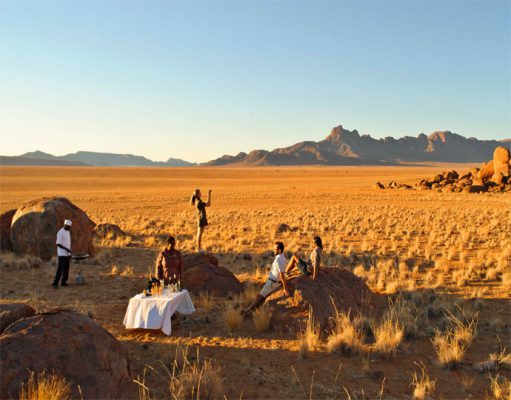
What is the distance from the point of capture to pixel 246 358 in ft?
23.3

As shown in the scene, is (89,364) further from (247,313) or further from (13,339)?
(247,313)

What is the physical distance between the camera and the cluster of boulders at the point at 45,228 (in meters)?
15.1

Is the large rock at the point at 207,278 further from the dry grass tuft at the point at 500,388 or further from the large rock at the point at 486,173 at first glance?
the large rock at the point at 486,173

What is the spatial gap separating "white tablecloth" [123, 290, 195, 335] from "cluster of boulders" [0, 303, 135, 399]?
1.71 metres

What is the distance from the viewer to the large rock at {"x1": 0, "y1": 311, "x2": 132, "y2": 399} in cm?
496

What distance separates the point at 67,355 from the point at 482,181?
2282 inches

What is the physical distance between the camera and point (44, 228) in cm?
1516

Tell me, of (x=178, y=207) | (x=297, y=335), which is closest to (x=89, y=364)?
(x=297, y=335)

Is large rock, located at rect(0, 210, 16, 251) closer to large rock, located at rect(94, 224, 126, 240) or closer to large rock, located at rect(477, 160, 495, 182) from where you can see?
large rock, located at rect(94, 224, 126, 240)

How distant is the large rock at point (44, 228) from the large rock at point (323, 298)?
9.50 metres

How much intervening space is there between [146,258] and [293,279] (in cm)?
874

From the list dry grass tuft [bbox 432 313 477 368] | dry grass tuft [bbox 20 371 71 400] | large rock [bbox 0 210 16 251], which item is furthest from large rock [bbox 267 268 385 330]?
large rock [bbox 0 210 16 251]

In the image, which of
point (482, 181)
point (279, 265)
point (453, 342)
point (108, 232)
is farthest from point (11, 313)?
point (482, 181)

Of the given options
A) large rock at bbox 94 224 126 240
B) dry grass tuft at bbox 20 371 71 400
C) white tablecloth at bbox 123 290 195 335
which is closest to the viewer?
dry grass tuft at bbox 20 371 71 400
